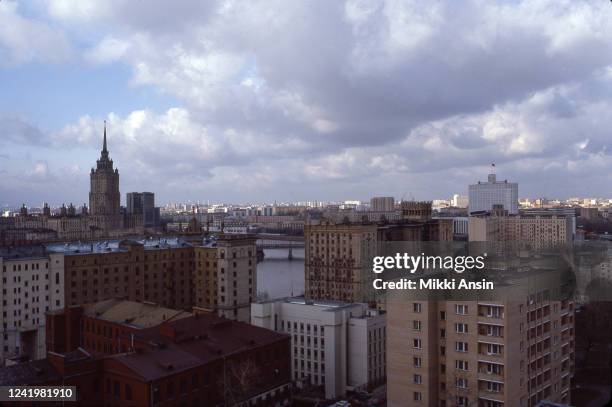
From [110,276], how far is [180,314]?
2.85 m

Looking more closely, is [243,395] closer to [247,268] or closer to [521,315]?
[521,315]

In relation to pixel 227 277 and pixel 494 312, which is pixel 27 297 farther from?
pixel 494 312

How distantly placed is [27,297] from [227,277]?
8.18 feet

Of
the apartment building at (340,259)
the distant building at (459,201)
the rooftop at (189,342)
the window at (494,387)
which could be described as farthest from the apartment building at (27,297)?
the distant building at (459,201)

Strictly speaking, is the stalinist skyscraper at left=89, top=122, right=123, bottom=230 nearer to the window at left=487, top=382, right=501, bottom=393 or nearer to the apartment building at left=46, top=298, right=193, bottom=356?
the apartment building at left=46, top=298, right=193, bottom=356

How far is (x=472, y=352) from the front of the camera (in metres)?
3.49

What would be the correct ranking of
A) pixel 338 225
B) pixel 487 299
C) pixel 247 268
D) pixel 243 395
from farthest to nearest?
pixel 338 225
pixel 247 268
pixel 243 395
pixel 487 299

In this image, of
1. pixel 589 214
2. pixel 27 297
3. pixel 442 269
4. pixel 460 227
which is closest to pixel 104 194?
pixel 460 227

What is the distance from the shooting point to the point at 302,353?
5609mm

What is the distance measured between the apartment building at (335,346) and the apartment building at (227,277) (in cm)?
257

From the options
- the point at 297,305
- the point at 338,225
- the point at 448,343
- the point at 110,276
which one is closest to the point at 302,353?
the point at 297,305

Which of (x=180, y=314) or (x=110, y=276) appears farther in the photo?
(x=110, y=276)

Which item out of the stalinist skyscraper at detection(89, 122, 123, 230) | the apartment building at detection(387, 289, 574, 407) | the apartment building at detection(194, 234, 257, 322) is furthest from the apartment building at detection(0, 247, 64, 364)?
the stalinist skyscraper at detection(89, 122, 123, 230)

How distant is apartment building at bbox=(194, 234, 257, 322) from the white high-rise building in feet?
84.4
